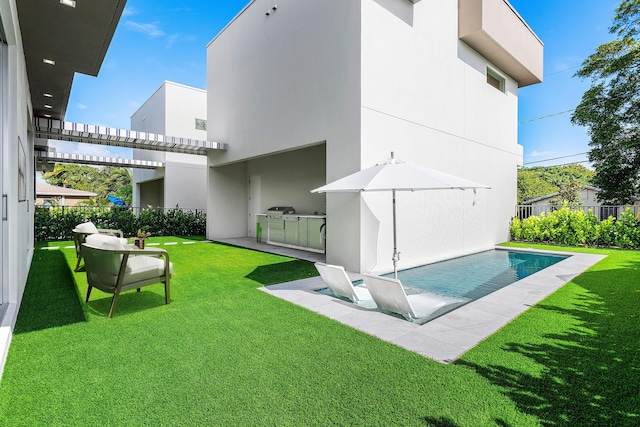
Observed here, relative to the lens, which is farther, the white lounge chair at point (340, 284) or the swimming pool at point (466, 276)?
the swimming pool at point (466, 276)

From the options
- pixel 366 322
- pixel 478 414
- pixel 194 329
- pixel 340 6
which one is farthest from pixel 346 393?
pixel 340 6

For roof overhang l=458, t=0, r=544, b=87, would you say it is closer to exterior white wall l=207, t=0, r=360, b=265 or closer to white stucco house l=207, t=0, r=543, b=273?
white stucco house l=207, t=0, r=543, b=273

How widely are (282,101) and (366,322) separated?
720 cm

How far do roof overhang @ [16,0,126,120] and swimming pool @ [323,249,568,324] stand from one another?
243 inches

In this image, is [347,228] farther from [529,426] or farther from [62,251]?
[62,251]

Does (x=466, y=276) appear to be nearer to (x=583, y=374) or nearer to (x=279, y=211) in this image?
(x=583, y=374)

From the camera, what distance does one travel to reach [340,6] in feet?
24.7

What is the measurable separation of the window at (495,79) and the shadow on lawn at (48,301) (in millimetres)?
13955

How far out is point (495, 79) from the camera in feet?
41.1

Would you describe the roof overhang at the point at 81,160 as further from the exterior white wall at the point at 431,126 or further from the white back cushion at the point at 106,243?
the exterior white wall at the point at 431,126

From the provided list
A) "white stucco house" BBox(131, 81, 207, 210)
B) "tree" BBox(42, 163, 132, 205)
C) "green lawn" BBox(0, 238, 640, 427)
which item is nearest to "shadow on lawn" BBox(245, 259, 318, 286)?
"green lawn" BBox(0, 238, 640, 427)

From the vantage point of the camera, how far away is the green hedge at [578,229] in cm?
1116

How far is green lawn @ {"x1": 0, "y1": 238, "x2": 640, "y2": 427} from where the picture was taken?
2.31m

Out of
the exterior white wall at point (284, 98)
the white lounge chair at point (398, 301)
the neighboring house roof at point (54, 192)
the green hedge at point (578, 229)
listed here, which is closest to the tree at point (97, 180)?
the neighboring house roof at point (54, 192)
